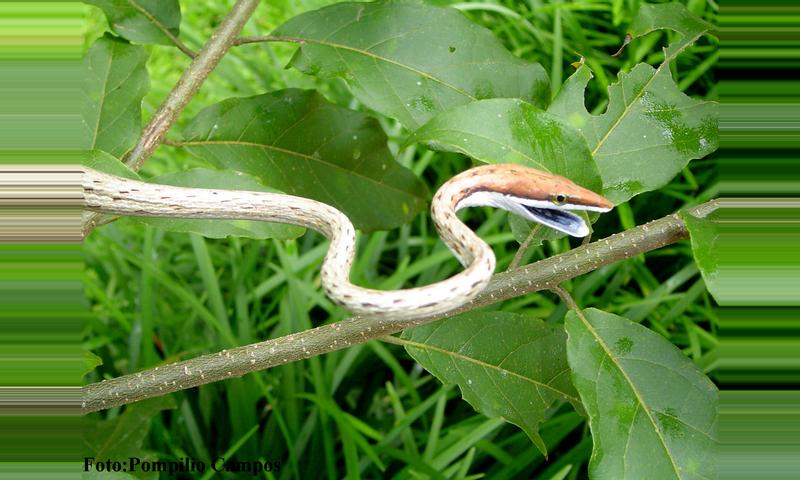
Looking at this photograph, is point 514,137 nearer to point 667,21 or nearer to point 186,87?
point 667,21

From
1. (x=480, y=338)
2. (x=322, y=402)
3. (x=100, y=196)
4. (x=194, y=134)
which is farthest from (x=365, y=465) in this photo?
(x=100, y=196)

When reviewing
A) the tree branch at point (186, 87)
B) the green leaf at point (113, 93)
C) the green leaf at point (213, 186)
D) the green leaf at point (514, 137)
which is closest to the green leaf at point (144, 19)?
the green leaf at point (113, 93)

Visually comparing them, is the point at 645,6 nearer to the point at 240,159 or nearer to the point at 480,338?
the point at 480,338

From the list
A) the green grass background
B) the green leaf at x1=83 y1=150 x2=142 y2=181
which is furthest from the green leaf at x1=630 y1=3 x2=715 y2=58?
the green leaf at x1=83 y1=150 x2=142 y2=181

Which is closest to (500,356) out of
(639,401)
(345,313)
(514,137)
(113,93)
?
(639,401)

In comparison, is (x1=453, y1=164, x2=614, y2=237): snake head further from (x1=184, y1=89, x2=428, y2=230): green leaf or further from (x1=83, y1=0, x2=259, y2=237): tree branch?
(x1=83, y1=0, x2=259, y2=237): tree branch

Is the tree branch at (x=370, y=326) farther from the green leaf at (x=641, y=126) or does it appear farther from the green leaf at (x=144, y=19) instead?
the green leaf at (x=144, y=19)
